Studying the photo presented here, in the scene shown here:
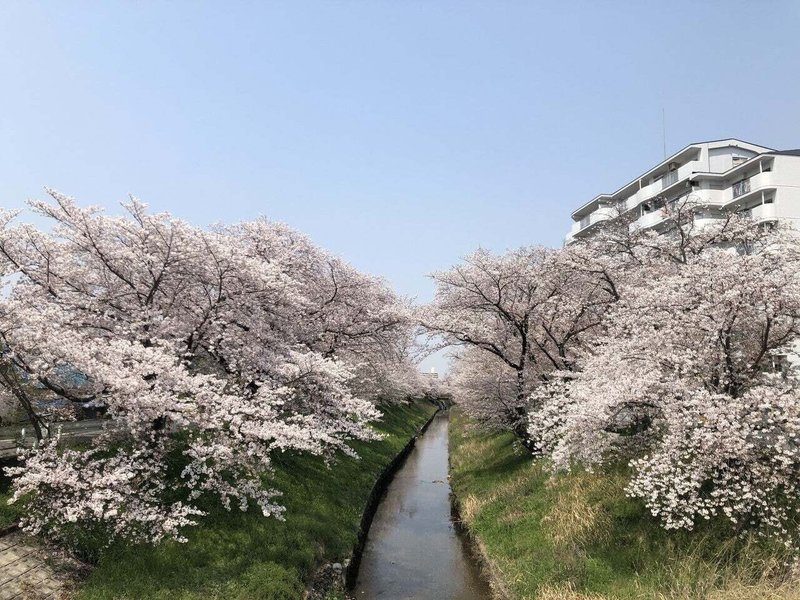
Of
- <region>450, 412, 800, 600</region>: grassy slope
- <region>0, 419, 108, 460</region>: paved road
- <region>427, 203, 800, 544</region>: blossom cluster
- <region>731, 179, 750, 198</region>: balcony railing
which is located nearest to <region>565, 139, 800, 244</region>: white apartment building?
<region>731, 179, 750, 198</region>: balcony railing

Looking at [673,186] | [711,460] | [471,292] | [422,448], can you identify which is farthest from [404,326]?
[673,186]

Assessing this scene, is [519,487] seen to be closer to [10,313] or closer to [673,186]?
[10,313]

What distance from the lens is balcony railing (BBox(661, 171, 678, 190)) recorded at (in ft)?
174

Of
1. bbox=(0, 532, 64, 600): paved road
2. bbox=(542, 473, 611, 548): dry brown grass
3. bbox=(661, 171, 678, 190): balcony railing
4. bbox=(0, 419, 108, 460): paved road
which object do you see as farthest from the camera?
bbox=(661, 171, 678, 190): balcony railing

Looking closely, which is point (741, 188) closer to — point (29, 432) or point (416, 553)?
point (416, 553)

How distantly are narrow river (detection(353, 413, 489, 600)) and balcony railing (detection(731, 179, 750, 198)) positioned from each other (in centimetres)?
4095

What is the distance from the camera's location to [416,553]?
1700 cm

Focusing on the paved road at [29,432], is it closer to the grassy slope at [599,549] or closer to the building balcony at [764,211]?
the grassy slope at [599,549]

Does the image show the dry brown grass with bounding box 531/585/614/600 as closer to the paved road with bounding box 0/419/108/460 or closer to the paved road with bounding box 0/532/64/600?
the paved road with bounding box 0/532/64/600

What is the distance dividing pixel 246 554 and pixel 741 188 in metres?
53.4

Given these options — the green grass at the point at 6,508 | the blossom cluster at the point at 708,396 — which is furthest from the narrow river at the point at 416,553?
the green grass at the point at 6,508

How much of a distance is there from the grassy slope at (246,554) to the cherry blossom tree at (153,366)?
60cm

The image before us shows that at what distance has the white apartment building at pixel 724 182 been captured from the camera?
4441 cm

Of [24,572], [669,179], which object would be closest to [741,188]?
[669,179]
